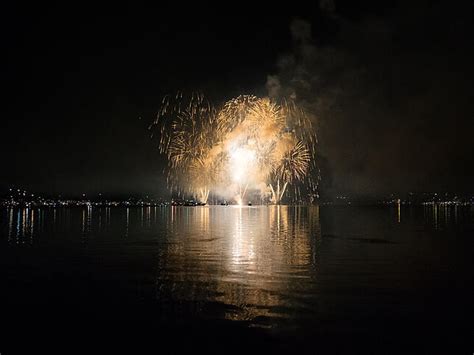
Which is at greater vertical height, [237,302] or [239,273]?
Answer: [239,273]

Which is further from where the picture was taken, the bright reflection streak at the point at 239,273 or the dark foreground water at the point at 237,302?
the bright reflection streak at the point at 239,273

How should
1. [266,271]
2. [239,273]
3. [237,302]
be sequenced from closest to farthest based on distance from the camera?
[237,302] < [239,273] < [266,271]

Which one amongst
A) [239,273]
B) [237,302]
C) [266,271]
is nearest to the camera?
[237,302]

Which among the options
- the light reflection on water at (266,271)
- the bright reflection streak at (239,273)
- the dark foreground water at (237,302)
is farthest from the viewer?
the bright reflection streak at (239,273)

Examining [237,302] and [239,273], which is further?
[239,273]

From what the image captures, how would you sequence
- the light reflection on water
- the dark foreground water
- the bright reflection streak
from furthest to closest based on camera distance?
1. the bright reflection streak
2. the light reflection on water
3. the dark foreground water

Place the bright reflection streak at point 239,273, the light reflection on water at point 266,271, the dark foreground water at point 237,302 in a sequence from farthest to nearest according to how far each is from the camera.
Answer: the bright reflection streak at point 239,273
the light reflection on water at point 266,271
the dark foreground water at point 237,302

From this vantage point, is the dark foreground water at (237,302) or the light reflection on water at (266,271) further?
the light reflection on water at (266,271)

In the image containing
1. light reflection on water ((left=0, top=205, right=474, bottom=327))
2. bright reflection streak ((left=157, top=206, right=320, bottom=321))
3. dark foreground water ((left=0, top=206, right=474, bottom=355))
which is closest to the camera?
dark foreground water ((left=0, top=206, right=474, bottom=355))

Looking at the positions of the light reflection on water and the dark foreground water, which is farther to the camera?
the light reflection on water

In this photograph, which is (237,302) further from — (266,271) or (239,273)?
(266,271)

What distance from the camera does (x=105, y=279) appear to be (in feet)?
67.0

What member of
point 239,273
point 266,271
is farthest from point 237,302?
point 266,271

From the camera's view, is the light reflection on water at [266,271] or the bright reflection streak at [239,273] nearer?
the light reflection on water at [266,271]
